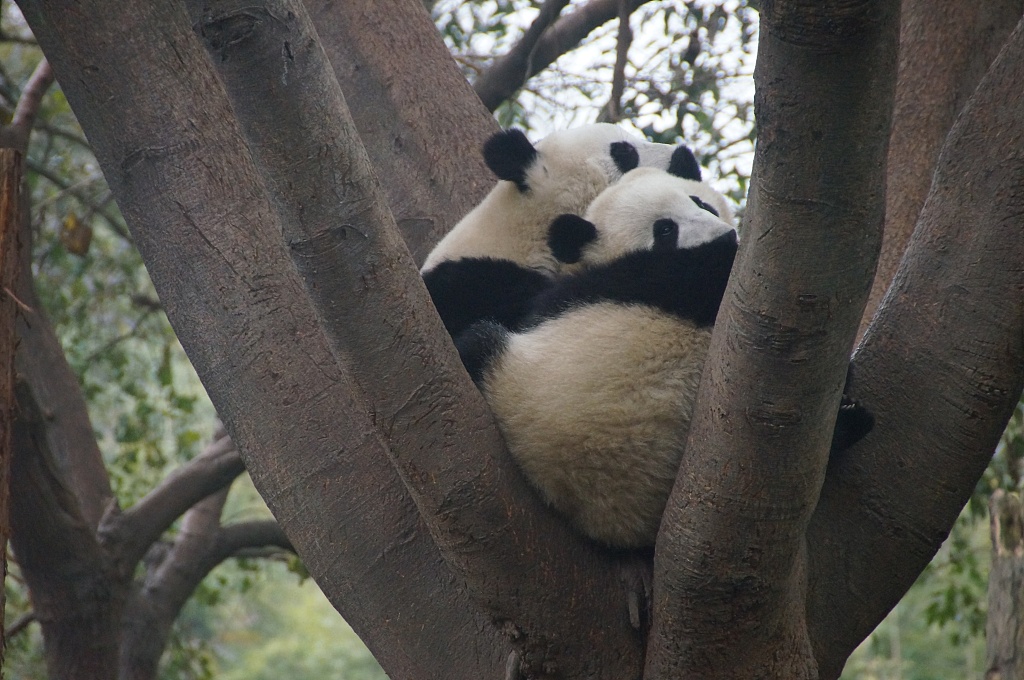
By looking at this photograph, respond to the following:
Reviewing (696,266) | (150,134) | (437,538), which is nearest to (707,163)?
(696,266)

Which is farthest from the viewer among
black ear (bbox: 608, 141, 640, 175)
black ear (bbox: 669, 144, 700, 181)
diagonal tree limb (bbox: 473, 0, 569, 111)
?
diagonal tree limb (bbox: 473, 0, 569, 111)

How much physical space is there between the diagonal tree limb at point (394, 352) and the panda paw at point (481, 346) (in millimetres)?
329

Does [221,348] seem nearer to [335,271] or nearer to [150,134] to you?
[150,134]

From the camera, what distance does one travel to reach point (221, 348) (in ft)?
7.20

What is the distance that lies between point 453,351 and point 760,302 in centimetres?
57

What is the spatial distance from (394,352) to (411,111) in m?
1.65

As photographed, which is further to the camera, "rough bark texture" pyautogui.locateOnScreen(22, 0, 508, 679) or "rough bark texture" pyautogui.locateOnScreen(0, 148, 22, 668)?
"rough bark texture" pyautogui.locateOnScreen(0, 148, 22, 668)

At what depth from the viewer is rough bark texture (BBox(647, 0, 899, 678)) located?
3.92ft

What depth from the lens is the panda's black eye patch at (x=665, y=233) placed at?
227cm

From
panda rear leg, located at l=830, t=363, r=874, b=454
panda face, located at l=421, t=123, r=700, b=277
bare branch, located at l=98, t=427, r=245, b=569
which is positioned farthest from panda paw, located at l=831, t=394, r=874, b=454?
bare branch, located at l=98, t=427, r=245, b=569

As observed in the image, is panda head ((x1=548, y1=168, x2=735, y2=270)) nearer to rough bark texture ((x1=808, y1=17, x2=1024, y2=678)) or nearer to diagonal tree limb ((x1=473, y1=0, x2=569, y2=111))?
rough bark texture ((x1=808, y1=17, x2=1024, y2=678))

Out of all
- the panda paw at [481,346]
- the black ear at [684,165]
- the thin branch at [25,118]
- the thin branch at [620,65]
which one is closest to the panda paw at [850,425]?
the panda paw at [481,346]

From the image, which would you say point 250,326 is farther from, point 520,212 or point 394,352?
point 520,212

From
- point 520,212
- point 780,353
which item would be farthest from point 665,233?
point 780,353
